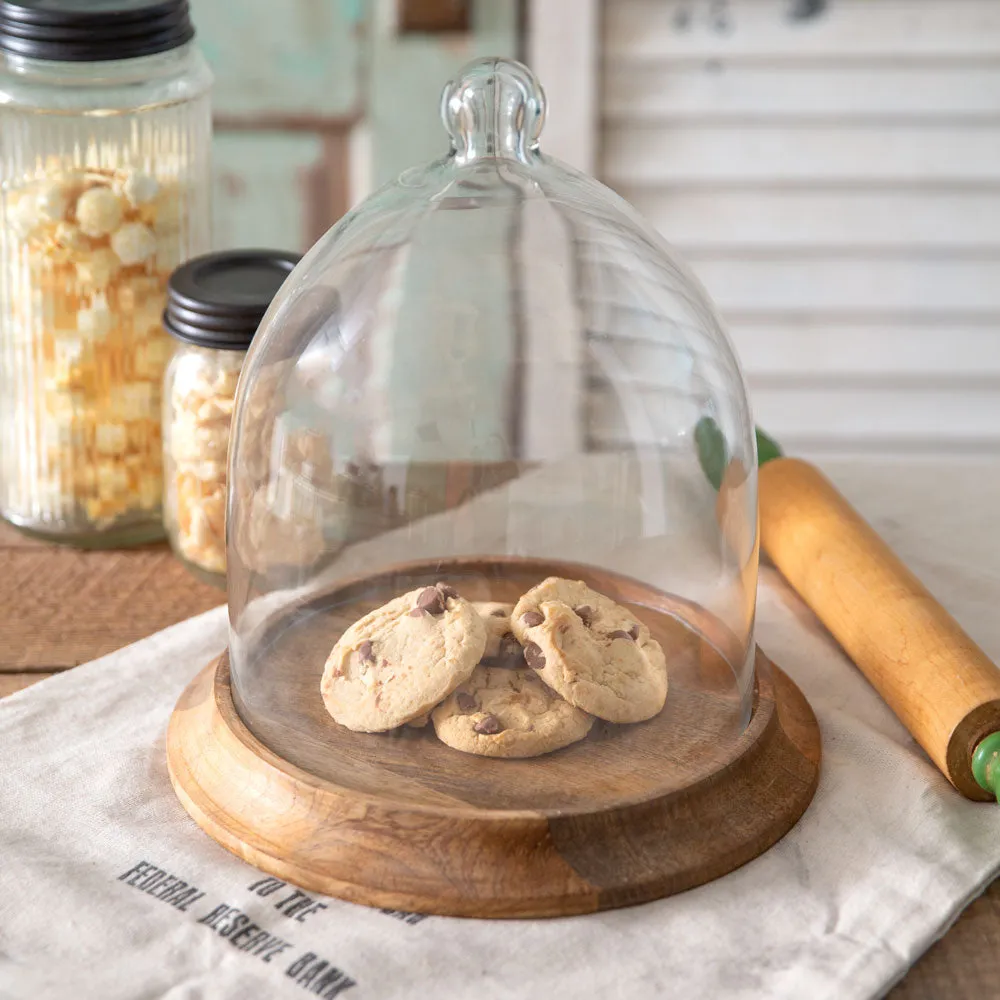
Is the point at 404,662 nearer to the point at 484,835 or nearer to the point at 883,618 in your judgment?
the point at 484,835

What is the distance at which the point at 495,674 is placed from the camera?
69 cm

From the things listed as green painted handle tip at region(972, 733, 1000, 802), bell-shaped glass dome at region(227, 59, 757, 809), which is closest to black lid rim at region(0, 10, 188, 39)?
bell-shaped glass dome at region(227, 59, 757, 809)

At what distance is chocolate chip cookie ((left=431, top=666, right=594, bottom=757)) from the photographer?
0.65 metres

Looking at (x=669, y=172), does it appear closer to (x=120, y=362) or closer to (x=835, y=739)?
(x=120, y=362)

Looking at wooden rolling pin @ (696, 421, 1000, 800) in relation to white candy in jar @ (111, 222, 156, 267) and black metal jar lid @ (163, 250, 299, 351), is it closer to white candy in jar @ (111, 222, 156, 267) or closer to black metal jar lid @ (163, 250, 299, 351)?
black metal jar lid @ (163, 250, 299, 351)

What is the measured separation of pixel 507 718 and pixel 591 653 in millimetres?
55

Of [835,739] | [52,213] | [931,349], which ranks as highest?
[52,213]

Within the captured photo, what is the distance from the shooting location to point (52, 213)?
91 cm

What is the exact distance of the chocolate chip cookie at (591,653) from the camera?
0.67m

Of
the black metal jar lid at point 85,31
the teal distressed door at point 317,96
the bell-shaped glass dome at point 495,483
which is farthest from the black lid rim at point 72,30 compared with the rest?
A: the teal distressed door at point 317,96

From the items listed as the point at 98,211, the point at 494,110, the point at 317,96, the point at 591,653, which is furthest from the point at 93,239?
the point at 317,96

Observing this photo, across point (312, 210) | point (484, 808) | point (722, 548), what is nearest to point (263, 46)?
point (312, 210)

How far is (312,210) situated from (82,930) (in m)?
1.29

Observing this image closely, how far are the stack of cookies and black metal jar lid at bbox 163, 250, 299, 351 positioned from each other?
0.24 meters
